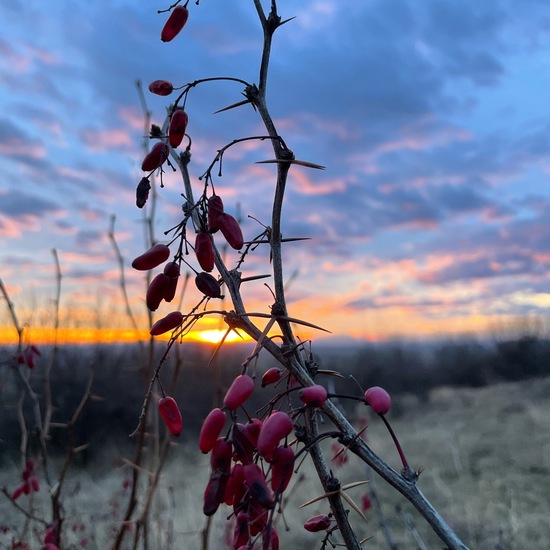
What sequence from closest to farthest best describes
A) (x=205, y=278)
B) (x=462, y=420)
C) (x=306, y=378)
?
(x=306, y=378), (x=205, y=278), (x=462, y=420)

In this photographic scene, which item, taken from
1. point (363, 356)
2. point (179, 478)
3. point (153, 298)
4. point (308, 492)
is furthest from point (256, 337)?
point (363, 356)

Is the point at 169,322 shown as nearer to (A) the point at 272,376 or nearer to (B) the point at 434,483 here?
(A) the point at 272,376

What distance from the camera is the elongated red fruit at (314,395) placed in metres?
0.45

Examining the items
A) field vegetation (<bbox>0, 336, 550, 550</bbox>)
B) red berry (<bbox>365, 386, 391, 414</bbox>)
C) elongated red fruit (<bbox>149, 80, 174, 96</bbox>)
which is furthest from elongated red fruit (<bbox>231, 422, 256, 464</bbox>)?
field vegetation (<bbox>0, 336, 550, 550</bbox>)

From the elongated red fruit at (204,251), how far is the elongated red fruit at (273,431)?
0.17 metres

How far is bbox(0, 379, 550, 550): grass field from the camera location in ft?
13.9

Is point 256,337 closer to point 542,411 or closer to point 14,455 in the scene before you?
point 14,455

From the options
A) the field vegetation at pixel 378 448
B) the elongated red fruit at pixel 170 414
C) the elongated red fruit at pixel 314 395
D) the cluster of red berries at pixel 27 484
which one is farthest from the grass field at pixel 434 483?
the elongated red fruit at pixel 314 395

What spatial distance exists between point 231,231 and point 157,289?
10 cm

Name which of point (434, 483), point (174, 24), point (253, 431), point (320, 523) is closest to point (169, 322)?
point (253, 431)

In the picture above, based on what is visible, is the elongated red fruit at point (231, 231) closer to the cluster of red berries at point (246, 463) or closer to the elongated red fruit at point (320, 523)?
the cluster of red berries at point (246, 463)

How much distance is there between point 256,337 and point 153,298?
7.0 inches

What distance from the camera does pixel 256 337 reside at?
495mm

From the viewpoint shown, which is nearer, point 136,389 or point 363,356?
point 136,389
